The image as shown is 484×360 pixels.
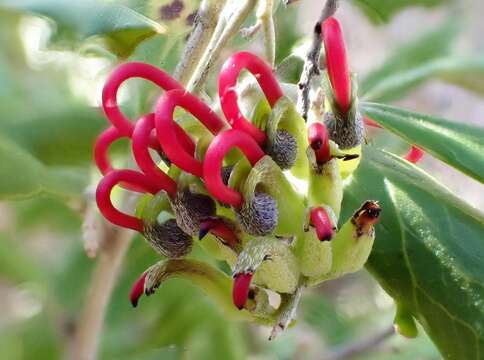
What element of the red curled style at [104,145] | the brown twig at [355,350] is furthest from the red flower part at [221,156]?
the brown twig at [355,350]

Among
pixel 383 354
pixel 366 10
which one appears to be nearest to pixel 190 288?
pixel 383 354

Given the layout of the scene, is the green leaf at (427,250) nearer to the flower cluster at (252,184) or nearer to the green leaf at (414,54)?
the flower cluster at (252,184)

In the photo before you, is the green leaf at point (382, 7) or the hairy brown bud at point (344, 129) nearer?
the hairy brown bud at point (344, 129)

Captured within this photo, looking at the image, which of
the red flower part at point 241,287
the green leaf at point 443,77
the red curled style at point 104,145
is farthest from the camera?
the green leaf at point 443,77

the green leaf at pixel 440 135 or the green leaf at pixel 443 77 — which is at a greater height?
the green leaf at pixel 440 135

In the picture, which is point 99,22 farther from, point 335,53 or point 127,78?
point 335,53

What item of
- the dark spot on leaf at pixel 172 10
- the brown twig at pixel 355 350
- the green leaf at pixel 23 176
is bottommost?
the brown twig at pixel 355 350
